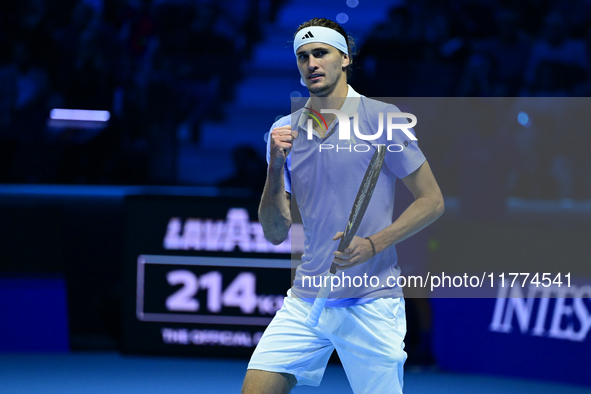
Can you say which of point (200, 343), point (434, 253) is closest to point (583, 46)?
point (434, 253)

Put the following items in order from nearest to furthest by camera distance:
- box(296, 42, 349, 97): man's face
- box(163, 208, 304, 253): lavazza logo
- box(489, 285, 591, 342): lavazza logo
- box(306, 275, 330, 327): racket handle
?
box(306, 275, 330, 327): racket handle
box(296, 42, 349, 97): man's face
box(489, 285, 591, 342): lavazza logo
box(163, 208, 304, 253): lavazza logo

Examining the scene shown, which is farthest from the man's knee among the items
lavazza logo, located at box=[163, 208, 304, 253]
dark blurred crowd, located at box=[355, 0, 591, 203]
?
dark blurred crowd, located at box=[355, 0, 591, 203]

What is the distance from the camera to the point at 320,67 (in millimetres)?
2373

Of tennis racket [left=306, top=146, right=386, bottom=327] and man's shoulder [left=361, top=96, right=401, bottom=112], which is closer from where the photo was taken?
tennis racket [left=306, top=146, right=386, bottom=327]

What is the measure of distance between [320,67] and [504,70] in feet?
16.6

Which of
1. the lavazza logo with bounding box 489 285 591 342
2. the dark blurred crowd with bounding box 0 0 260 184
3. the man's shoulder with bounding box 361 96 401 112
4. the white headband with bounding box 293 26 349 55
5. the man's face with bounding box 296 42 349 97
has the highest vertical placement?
the dark blurred crowd with bounding box 0 0 260 184

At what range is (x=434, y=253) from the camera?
485 centimetres

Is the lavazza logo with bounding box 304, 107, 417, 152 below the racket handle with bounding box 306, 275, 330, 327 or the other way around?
the other way around

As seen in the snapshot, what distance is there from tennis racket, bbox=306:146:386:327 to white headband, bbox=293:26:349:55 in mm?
419

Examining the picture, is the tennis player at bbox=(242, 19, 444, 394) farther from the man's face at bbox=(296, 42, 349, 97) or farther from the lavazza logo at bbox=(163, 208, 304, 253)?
the lavazza logo at bbox=(163, 208, 304, 253)

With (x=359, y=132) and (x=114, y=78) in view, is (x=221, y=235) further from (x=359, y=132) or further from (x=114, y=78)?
(x=114, y=78)

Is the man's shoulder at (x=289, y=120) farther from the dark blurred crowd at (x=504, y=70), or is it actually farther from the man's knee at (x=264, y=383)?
the dark blurred crowd at (x=504, y=70)

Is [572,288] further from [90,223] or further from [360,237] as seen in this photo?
[90,223]

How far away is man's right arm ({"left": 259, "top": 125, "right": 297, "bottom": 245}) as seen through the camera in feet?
7.38
